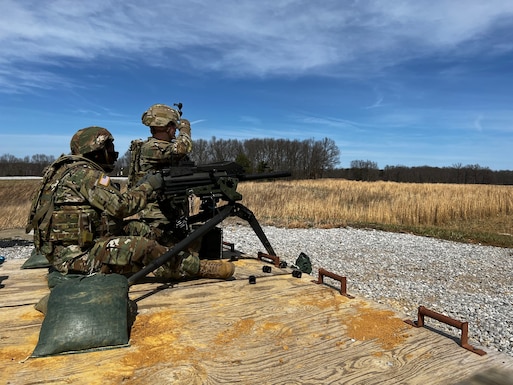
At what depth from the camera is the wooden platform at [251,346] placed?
2.64m

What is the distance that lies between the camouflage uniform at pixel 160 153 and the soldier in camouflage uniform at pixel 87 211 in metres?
0.99

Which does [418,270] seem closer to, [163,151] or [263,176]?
[263,176]

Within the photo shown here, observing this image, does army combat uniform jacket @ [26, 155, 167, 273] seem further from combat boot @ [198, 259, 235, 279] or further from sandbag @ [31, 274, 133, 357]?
combat boot @ [198, 259, 235, 279]

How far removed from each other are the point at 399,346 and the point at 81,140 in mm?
3643

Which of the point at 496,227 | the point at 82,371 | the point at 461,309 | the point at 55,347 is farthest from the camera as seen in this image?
the point at 496,227

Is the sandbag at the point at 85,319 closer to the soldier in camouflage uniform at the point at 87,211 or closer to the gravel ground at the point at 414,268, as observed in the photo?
the soldier in camouflage uniform at the point at 87,211

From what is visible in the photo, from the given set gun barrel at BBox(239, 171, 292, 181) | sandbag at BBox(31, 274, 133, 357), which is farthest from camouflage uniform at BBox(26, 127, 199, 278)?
gun barrel at BBox(239, 171, 292, 181)

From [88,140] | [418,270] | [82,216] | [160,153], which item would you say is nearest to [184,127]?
[160,153]

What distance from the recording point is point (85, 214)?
3861 mm

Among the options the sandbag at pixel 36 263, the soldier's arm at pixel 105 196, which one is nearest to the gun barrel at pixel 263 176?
the soldier's arm at pixel 105 196

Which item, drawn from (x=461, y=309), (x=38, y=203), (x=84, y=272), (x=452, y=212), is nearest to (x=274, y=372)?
(x=84, y=272)

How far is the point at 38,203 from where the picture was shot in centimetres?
395

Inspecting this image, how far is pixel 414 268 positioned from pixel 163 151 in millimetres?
6125

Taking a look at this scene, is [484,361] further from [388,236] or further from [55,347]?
[388,236]
